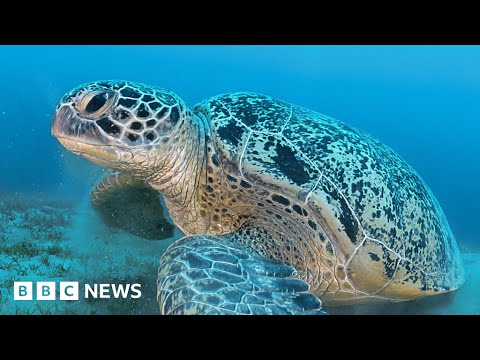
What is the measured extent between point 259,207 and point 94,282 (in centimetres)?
172

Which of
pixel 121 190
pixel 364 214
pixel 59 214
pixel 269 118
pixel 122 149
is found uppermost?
pixel 269 118

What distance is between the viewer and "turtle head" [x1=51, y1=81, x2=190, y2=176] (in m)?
2.69

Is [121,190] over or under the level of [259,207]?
under

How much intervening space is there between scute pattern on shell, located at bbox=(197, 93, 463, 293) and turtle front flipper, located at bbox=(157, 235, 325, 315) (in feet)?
1.99

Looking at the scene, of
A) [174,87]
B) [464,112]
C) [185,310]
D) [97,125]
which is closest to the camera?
[185,310]

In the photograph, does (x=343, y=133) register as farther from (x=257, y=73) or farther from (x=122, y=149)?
(x=257, y=73)

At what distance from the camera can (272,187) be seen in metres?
2.84

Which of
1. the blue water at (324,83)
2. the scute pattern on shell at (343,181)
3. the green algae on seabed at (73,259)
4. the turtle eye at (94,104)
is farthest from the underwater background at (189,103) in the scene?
the turtle eye at (94,104)

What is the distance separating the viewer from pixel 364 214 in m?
2.89

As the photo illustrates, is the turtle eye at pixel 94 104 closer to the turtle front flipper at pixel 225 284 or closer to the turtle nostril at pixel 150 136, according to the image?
the turtle nostril at pixel 150 136

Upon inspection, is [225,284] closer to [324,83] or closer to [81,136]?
[81,136]

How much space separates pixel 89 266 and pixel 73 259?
0.94 ft

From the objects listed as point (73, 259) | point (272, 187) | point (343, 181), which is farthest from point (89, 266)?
point (343, 181)

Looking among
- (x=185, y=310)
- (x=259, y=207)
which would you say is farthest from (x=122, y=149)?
(x=185, y=310)
